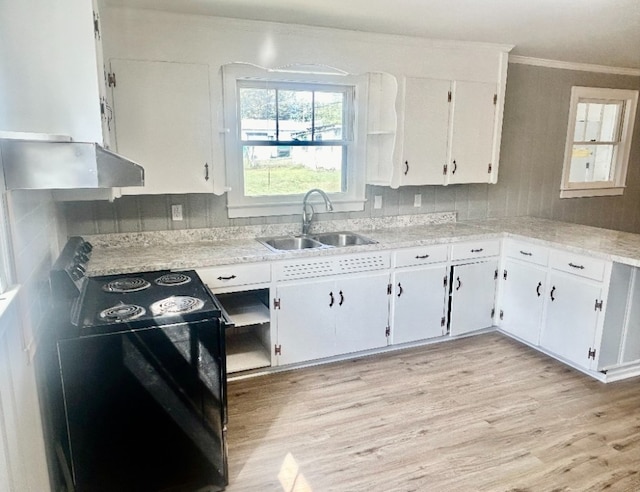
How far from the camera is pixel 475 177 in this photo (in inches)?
146

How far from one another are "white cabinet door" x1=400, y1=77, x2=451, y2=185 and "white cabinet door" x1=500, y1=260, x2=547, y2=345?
960mm

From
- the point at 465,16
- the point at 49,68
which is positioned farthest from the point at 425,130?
the point at 49,68

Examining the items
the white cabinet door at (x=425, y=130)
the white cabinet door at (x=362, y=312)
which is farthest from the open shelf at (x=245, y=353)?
the white cabinet door at (x=425, y=130)

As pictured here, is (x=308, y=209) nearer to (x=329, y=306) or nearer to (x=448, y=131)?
(x=329, y=306)

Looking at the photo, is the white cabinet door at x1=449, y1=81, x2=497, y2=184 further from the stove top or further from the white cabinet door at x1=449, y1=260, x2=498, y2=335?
the stove top

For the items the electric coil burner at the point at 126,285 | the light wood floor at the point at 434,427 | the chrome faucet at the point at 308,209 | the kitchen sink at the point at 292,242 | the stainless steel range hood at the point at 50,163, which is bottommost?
the light wood floor at the point at 434,427

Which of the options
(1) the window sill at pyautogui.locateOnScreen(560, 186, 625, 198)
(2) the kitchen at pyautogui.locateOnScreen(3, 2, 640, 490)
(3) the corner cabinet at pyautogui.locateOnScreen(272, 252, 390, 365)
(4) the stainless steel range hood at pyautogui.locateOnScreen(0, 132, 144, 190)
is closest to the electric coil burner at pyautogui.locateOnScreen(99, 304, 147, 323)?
(2) the kitchen at pyautogui.locateOnScreen(3, 2, 640, 490)

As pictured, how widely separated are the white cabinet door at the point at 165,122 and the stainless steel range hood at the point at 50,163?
3.79ft

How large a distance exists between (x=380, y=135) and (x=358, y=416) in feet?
6.72

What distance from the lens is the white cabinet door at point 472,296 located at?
355 centimetres

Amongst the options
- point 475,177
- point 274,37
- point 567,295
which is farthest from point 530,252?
point 274,37

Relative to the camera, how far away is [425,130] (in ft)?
11.4

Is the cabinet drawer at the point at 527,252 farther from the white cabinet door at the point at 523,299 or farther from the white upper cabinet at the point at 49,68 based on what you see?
the white upper cabinet at the point at 49,68

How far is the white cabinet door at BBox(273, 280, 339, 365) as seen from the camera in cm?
300
